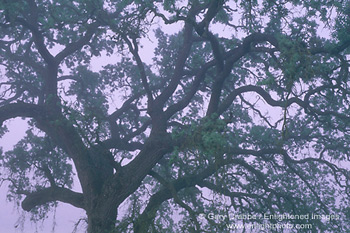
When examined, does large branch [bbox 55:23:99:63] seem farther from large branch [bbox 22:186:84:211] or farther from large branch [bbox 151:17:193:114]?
large branch [bbox 22:186:84:211]

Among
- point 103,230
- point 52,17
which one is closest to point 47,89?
point 52,17

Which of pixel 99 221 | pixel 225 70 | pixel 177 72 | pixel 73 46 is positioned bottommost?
pixel 99 221

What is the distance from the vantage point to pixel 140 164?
1077 cm

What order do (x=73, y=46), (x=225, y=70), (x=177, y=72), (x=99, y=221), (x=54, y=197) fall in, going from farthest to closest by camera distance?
(x=73, y=46), (x=177, y=72), (x=54, y=197), (x=225, y=70), (x=99, y=221)

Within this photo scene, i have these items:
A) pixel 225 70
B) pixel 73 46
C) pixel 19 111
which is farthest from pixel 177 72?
pixel 19 111

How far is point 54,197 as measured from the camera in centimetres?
1148

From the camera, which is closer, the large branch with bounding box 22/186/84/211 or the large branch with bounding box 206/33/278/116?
the large branch with bounding box 206/33/278/116

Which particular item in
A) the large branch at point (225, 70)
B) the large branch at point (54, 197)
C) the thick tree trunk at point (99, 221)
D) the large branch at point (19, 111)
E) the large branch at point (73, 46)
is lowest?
the thick tree trunk at point (99, 221)

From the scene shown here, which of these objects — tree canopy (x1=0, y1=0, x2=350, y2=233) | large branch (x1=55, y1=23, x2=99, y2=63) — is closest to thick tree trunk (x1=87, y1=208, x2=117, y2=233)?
tree canopy (x1=0, y1=0, x2=350, y2=233)

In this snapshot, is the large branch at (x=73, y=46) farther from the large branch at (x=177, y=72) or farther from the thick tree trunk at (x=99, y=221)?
the thick tree trunk at (x=99, y=221)

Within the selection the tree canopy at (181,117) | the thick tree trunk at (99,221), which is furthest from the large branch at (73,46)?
the thick tree trunk at (99,221)

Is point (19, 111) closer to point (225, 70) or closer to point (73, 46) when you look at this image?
point (73, 46)

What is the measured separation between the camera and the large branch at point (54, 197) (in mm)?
11102

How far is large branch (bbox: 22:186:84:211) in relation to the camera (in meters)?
11.1
